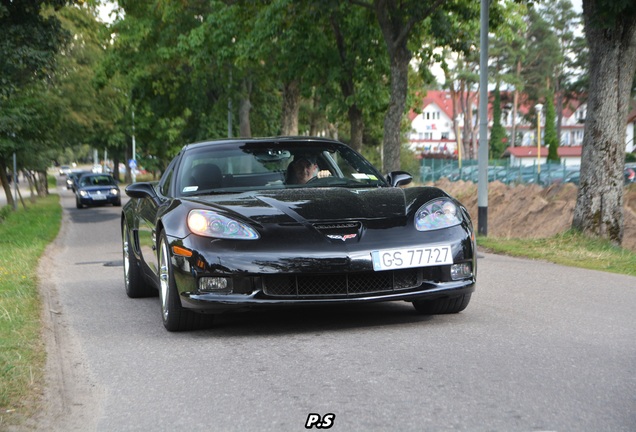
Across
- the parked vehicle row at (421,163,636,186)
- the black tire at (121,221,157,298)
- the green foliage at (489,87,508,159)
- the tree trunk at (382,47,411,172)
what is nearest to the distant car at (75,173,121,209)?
the parked vehicle row at (421,163,636,186)

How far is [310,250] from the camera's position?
610cm

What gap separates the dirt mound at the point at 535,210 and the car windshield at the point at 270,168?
12.3m

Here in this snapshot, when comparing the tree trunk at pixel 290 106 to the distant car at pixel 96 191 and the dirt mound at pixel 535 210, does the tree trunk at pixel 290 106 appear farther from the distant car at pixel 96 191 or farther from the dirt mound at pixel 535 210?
the distant car at pixel 96 191

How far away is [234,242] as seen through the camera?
621 cm

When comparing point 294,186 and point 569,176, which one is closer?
point 294,186

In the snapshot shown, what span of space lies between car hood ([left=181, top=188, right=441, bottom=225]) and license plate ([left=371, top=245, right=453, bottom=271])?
252mm

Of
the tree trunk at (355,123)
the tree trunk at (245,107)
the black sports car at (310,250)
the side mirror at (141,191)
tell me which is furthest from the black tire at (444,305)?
the tree trunk at (245,107)

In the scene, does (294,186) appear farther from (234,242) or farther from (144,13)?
(144,13)

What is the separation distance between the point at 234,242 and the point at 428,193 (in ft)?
4.95

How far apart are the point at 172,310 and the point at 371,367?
1894 mm

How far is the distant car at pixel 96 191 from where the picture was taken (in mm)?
41656

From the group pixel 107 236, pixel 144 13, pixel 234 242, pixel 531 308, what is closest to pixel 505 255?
pixel 531 308

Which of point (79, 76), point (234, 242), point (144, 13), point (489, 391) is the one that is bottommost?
point (489, 391)

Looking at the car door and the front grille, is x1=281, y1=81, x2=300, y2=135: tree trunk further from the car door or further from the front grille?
the front grille
